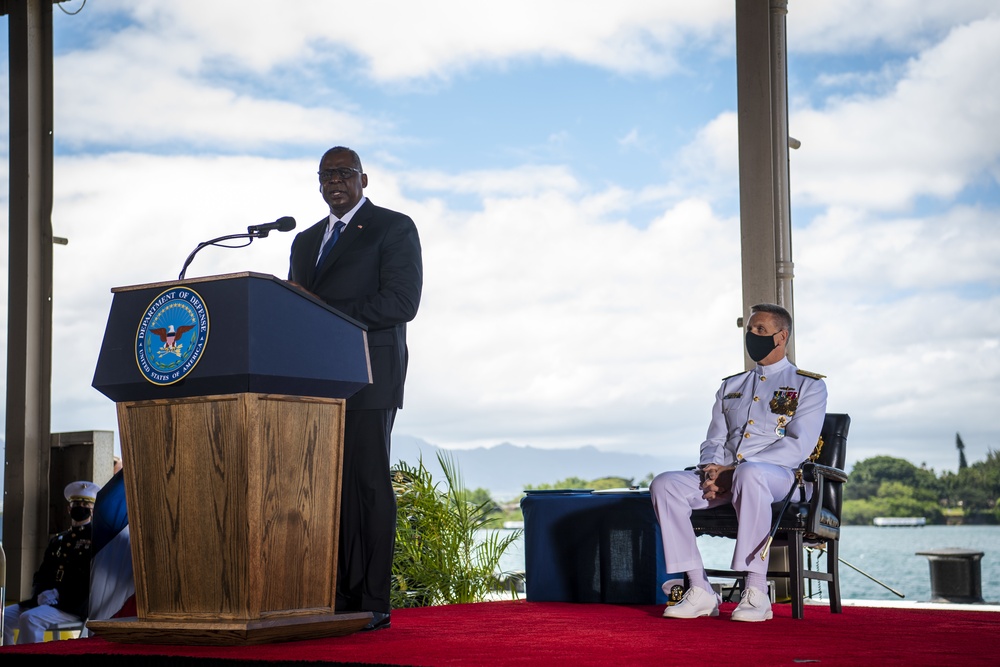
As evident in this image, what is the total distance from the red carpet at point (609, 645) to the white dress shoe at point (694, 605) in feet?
0.23

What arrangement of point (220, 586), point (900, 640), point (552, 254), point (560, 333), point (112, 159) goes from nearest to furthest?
point (220, 586), point (900, 640), point (112, 159), point (552, 254), point (560, 333)

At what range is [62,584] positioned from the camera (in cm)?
462

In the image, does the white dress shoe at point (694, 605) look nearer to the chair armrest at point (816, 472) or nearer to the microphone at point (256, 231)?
the chair armrest at point (816, 472)

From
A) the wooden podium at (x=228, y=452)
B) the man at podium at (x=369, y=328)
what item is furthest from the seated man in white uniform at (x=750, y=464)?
the wooden podium at (x=228, y=452)

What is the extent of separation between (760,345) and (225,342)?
6.38 feet

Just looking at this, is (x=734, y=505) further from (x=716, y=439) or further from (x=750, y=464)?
(x=716, y=439)

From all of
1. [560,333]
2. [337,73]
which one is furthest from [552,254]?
[337,73]

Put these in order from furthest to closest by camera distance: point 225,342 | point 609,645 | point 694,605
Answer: point 694,605 < point 609,645 < point 225,342

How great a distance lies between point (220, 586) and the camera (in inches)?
94.0

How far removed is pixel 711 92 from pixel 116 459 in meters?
3.51

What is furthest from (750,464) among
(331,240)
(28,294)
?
(28,294)

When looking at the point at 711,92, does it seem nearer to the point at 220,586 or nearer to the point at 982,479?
the point at 220,586

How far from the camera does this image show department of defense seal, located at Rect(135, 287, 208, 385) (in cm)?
242

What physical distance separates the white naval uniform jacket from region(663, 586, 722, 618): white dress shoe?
0.46 meters
